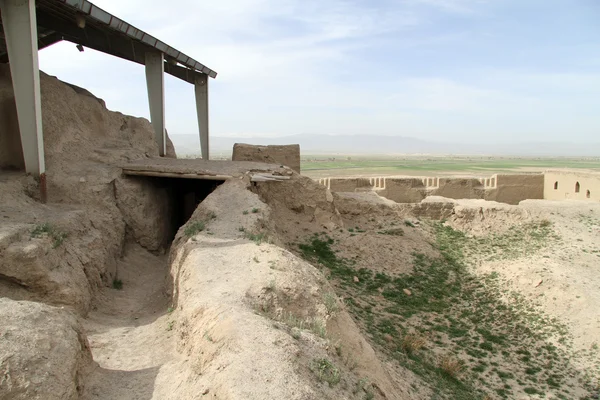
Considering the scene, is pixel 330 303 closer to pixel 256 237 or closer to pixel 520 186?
pixel 256 237

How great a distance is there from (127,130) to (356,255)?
902 centimetres

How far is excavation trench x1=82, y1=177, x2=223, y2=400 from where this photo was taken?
601 centimetres

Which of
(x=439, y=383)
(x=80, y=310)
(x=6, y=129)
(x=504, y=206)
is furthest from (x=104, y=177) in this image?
(x=504, y=206)

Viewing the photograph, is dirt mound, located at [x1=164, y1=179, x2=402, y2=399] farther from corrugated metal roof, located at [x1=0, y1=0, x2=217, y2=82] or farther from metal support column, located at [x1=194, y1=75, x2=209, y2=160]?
metal support column, located at [x1=194, y1=75, x2=209, y2=160]

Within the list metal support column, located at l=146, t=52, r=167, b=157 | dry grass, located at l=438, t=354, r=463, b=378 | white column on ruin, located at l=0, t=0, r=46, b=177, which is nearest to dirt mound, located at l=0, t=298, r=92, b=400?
white column on ruin, located at l=0, t=0, r=46, b=177

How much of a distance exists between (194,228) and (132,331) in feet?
9.45

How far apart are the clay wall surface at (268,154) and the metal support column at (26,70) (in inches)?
295

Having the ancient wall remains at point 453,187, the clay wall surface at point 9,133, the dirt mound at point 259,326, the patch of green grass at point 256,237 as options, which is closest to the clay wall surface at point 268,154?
the ancient wall remains at point 453,187

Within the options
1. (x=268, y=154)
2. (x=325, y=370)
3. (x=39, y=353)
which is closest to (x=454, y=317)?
(x=325, y=370)

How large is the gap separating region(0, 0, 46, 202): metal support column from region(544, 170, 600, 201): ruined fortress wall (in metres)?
22.0

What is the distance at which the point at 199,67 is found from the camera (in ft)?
64.5

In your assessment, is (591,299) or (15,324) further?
(591,299)

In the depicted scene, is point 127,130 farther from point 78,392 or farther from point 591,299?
point 591,299

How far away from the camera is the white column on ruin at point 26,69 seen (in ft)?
35.9
